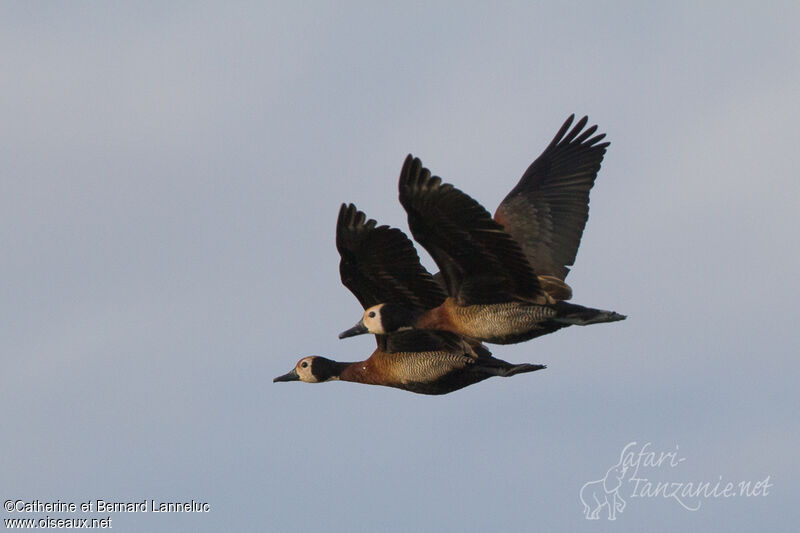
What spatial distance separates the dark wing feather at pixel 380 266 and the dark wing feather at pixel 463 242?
3.65 feet

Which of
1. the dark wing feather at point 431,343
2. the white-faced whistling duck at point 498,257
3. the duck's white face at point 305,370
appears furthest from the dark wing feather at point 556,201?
the duck's white face at point 305,370

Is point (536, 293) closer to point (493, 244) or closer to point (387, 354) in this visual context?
point (493, 244)

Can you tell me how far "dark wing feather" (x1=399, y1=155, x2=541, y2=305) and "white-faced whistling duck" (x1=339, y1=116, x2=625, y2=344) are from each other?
0.04 ft

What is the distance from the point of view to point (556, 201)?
900 inches

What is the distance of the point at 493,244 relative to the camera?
61.8ft

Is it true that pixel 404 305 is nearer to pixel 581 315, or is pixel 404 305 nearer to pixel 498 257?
pixel 498 257

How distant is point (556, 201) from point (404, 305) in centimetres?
312

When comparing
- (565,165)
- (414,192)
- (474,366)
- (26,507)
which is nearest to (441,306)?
(474,366)

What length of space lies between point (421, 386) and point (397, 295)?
4.30ft

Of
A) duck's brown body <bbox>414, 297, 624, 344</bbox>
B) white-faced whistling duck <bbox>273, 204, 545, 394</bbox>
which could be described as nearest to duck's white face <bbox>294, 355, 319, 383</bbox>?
white-faced whistling duck <bbox>273, 204, 545, 394</bbox>

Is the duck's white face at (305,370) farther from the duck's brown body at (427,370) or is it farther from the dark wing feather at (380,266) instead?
the dark wing feather at (380,266)

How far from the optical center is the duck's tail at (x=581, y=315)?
1936 cm

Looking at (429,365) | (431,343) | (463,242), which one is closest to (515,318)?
(463,242)

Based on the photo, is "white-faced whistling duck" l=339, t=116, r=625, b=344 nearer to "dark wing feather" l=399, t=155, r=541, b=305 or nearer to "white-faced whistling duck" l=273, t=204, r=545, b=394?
"dark wing feather" l=399, t=155, r=541, b=305
